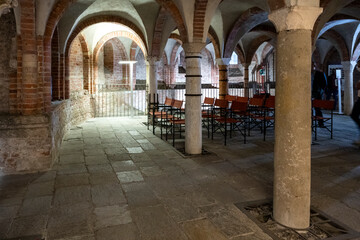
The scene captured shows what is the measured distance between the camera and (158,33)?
10.1 meters

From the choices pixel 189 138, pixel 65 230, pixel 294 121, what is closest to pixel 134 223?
pixel 65 230

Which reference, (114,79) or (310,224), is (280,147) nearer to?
(310,224)

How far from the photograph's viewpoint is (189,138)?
5.79m

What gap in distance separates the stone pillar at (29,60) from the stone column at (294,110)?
406 centimetres

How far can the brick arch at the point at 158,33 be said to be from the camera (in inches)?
375

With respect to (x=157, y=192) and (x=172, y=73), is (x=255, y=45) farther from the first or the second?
(x=157, y=192)

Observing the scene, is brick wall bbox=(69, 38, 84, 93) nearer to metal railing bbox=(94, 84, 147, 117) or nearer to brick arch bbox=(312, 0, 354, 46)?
metal railing bbox=(94, 84, 147, 117)

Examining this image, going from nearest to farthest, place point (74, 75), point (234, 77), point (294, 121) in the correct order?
point (294, 121) → point (74, 75) → point (234, 77)

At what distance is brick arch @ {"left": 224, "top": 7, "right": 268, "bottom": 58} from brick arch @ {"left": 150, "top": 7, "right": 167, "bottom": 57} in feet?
8.12

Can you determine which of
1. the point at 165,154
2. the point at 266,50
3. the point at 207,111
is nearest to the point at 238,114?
the point at 207,111

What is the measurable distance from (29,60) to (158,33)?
5822 mm

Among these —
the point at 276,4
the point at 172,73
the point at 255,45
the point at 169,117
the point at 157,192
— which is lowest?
the point at 157,192

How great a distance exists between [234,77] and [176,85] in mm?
5570

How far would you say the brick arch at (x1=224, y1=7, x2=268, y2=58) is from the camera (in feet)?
31.2
